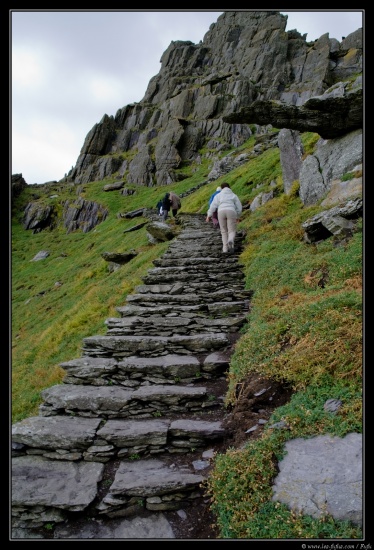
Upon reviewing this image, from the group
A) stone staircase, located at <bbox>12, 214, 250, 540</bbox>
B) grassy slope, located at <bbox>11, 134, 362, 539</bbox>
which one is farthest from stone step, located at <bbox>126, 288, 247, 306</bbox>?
grassy slope, located at <bbox>11, 134, 362, 539</bbox>

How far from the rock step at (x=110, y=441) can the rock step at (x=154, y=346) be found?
9.47 ft

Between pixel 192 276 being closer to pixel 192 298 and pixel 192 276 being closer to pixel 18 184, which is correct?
pixel 192 298

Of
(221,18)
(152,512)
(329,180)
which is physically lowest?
(152,512)

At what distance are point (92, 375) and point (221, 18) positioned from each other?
182 m

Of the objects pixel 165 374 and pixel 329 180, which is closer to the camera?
pixel 165 374

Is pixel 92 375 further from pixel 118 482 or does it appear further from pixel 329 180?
pixel 329 180

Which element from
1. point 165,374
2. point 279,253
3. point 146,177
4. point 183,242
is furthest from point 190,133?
point 165,374

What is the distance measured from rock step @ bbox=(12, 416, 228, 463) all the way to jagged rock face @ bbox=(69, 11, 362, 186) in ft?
236

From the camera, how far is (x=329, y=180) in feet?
48.6

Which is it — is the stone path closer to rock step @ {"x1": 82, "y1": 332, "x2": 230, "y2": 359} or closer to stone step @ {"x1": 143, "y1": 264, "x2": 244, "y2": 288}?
rock step @ {"x1": 82, "y1": 332, "x2": 230, "y2": 359}

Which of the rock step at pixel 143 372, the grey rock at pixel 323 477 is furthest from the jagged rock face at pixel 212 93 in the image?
the grey rock at pixel 323 477

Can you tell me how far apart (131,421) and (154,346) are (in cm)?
259

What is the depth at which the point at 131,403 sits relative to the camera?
23.7 ft

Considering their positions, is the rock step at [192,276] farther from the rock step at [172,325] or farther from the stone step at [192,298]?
the rock step at [172,325]
